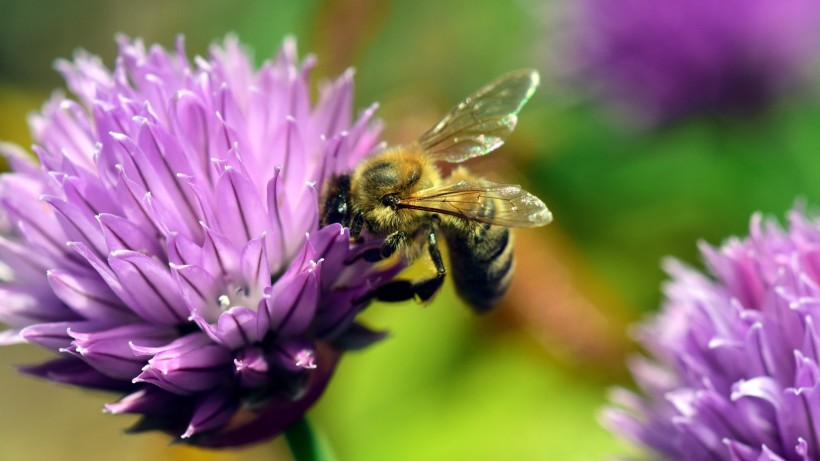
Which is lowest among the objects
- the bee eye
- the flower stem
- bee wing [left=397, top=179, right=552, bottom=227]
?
the flower stem

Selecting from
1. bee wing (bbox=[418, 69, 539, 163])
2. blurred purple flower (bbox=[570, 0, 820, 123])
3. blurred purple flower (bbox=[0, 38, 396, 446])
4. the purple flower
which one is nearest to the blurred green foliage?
blurred purple flower (bbox=[570, 0, 820, 123])

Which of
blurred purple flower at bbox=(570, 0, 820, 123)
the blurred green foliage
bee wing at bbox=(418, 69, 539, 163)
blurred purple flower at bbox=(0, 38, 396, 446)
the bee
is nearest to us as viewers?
blurred purple flower at bbox=(0, 38, 396, 446)

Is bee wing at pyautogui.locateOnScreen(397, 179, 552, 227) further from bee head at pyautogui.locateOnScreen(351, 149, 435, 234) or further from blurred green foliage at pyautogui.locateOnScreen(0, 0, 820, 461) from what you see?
blurred green foliage at pyautogui.locateOnScreen(0, 0, 820, 461)

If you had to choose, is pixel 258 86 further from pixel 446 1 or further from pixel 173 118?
pixel 446 1

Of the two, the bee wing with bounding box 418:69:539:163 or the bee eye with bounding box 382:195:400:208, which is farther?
the bee wing with bounding box 418:69:539:163

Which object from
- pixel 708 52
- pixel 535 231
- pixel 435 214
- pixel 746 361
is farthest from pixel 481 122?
pixel 708 52

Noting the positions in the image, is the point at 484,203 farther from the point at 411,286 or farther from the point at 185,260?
the point at 185,260

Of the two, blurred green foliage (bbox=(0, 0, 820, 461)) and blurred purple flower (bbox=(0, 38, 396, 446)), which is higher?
blurred green foliage (bbox=(0, 0, 820, 461))

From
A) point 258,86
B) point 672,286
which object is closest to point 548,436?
point 672,286
